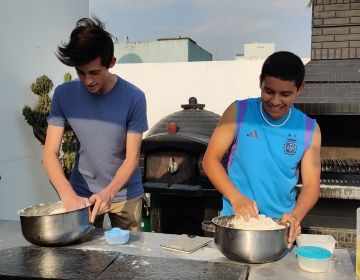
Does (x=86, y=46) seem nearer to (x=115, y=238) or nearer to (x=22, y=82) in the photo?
(x=115, y=238)

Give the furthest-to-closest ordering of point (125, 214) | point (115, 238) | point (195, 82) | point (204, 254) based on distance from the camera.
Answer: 1. point (195, 82)
2. point (125, 214)
3. point (115, 238)
4. point (204, 254)

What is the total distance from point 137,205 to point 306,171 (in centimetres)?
102

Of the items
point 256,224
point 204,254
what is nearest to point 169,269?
point 204,254

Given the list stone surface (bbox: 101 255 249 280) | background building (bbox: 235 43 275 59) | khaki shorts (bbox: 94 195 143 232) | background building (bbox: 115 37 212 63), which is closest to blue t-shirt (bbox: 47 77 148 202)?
khaki shorts (bbox: 94 195 143 232)

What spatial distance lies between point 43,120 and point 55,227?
360 cm

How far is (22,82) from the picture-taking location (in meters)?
5.15

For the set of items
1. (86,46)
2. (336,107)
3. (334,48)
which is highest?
(334,48)

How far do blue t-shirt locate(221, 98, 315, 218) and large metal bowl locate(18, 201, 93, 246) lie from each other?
69cm

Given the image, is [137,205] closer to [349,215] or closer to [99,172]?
[99,172]

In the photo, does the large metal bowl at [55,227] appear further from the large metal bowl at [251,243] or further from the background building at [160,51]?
the background building at [160,51]

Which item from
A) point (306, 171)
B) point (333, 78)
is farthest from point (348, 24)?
point (306, 171)

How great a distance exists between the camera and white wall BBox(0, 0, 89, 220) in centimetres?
482

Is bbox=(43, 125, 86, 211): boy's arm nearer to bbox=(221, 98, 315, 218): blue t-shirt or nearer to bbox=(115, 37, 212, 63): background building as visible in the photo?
bbox=(221, 98, 315, 218): blue t-shirt

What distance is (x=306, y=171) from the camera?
198cm
